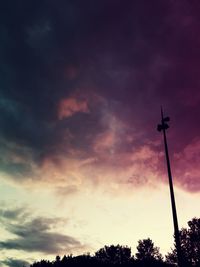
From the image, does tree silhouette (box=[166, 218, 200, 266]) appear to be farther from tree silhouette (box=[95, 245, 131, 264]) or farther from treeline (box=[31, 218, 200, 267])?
tree silhouette (box=[95, 245, 131, 264])

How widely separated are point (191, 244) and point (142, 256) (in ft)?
76.9

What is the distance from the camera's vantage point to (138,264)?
5784 centimetres

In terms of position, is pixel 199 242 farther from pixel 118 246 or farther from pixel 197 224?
pixel 118 246

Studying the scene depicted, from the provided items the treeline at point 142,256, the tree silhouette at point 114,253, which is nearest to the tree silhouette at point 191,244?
the treeline at point 142,256

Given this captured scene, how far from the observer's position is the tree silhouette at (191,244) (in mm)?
77550

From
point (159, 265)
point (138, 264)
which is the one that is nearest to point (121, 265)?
point (138, 264)

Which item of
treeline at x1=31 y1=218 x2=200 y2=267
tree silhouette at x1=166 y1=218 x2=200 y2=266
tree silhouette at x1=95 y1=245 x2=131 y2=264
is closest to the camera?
treeline at x1=31 y1=218 x2=200 y2=267

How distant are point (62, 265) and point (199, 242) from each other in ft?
131

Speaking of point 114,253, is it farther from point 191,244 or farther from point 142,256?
point 191,244

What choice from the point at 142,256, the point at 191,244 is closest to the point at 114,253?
the point at 142,256

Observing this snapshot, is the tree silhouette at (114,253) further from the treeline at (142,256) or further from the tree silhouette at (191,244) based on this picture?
the tree silhouette at (191,244)

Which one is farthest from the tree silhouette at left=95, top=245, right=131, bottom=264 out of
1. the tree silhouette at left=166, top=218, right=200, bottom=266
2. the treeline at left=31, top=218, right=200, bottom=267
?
the tree silhouette at left=166, top=218, right=200, bottom=266

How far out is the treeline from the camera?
55591mm

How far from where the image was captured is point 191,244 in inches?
3174
